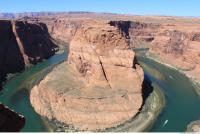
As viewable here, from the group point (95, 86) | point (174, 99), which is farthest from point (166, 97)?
point (95, 86)

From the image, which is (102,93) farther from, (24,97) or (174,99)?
(24,97)

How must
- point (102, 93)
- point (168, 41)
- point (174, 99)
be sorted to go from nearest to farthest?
point (102, 93)
point (174, 99)
point (168, 41)

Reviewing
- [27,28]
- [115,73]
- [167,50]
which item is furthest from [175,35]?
[115,73]

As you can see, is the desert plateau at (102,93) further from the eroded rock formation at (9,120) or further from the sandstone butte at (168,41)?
the eroded rock formation at (9,120)

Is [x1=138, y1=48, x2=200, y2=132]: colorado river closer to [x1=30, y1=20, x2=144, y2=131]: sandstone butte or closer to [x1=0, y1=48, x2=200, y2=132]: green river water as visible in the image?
[x1=0, y1=48, x2=200, y2=132]: green river water

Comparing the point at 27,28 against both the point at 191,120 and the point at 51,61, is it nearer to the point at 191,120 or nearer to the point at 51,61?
the point at 51,61

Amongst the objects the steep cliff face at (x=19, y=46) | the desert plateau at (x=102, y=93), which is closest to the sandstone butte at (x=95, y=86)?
the desert plateau at (x=102, y=93)

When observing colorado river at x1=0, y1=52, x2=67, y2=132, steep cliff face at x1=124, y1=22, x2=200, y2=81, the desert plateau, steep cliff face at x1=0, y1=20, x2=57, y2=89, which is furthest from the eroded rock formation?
steep cliff face at x1=124, y1=22, x2=200, y2=81
